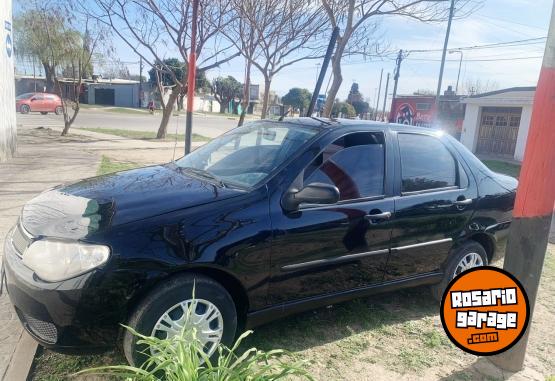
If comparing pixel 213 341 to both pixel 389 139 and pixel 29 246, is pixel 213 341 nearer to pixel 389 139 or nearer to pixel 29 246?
pixel 29 246

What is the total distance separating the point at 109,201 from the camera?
279 centimetres

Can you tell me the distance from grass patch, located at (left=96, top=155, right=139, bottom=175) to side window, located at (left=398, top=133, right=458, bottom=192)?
7.15 m

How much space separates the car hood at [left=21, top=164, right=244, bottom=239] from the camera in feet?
8.32

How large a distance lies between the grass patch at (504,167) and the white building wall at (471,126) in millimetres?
3419

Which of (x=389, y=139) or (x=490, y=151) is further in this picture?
(x=490, y=151)

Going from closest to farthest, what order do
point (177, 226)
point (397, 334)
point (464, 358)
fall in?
point (177, 226) < point (464, 358) < point (397, 334)

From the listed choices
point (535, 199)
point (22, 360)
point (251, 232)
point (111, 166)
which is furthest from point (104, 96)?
point (535, 199)

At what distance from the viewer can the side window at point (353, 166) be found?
3.23 m

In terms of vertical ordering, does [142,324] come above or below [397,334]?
above

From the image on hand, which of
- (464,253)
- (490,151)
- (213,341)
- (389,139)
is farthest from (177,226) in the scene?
(490,151)

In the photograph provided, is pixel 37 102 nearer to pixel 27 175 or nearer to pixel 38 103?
pixel 38 103

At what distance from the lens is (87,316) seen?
7.73 feet

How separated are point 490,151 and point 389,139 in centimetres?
2264

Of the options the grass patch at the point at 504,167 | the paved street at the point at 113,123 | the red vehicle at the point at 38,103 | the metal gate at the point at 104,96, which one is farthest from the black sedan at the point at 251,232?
the metal gate at the point at 104,96
